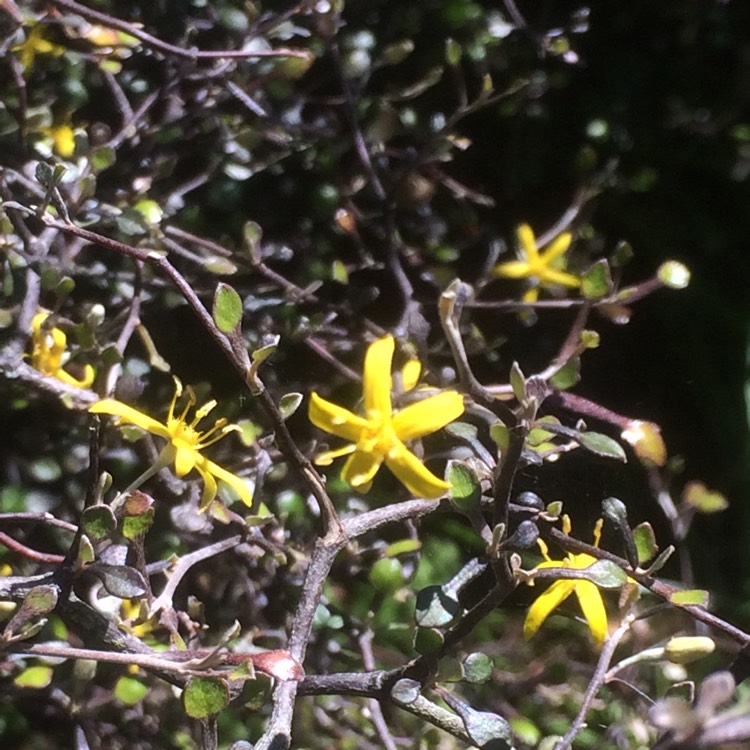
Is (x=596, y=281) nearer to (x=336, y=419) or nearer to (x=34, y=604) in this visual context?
(x=336, y=419)

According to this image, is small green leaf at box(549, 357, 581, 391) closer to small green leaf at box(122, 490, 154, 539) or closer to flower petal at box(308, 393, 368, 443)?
flower petal at box(308, 393, 368, 443)

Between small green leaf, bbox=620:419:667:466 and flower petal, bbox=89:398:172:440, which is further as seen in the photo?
small green leaf, bbox=620:419:667:466

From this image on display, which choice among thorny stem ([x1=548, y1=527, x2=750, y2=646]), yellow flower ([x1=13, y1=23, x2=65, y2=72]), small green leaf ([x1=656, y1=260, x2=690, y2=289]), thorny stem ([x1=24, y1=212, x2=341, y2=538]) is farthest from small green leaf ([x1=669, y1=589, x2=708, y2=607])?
yellow flower ([x1=13, y1=23, x2=65, y2=72])

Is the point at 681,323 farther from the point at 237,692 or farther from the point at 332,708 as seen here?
the point at 237,692

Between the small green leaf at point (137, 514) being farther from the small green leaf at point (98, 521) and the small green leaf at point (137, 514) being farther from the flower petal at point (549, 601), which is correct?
the flower petal at point (549, 601)

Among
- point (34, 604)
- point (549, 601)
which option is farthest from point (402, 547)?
point (34, 604)
